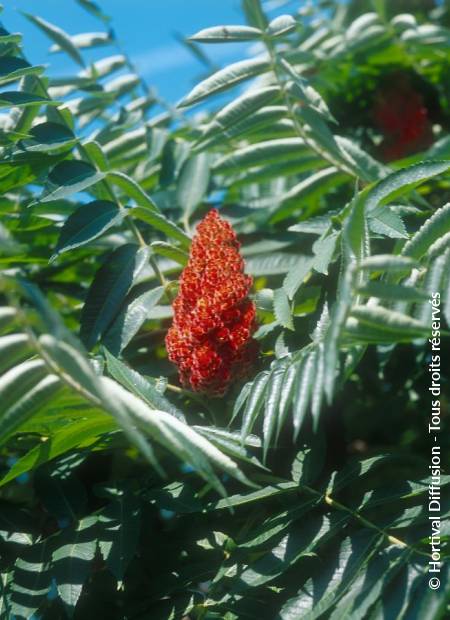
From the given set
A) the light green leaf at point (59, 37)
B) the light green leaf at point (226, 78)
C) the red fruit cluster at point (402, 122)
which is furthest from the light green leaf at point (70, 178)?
the red fruit cluster at point (402, 122)

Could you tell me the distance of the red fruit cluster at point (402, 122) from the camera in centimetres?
282

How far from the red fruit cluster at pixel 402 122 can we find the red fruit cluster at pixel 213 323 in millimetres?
1271

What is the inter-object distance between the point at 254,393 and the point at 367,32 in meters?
1.60

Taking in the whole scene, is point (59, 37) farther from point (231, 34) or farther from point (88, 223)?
point (88, 223)

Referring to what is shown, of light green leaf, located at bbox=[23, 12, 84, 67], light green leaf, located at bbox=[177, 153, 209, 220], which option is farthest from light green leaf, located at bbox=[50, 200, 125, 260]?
light green leaf, located at bbox=[23, 12, 84, 67]

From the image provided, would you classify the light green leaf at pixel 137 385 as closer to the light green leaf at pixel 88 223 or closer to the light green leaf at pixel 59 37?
the light green leaf at pixel 88 223

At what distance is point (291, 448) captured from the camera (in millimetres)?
1793

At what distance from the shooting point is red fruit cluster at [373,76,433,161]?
9.26 ft

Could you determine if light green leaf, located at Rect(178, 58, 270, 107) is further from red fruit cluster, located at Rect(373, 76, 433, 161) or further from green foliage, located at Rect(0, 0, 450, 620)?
red fruit cluster, located at Rect(373, 76, 433, 161)

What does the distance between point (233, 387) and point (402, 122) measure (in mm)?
1418

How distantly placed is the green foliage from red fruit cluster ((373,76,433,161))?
191 millimetres

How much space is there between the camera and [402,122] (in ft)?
9.28

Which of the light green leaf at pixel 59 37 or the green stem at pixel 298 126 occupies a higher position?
the light green leaf at pixel 59 37

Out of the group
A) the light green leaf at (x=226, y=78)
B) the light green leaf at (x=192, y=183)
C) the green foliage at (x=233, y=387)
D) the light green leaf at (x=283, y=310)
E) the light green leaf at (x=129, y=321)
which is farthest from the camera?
the light green leaf at (x=192, y=183)
